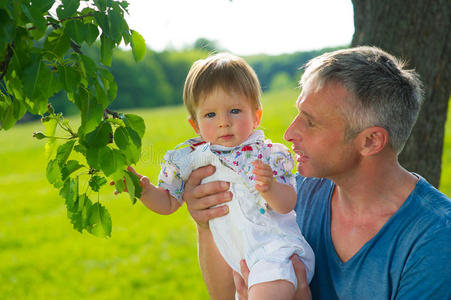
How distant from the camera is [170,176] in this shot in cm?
255

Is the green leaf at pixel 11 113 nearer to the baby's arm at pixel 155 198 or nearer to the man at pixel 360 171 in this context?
the baby's arm at pixel 155 198

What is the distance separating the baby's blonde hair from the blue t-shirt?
0.78 meters

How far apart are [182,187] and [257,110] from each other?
0.61 metres

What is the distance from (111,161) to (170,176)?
0.99 meters

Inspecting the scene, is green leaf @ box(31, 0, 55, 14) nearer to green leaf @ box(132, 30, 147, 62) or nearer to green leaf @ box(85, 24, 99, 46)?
green leaf @ box(85, 24, 99, 46)

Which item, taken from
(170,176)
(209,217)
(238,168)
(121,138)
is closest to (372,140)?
(238,168)

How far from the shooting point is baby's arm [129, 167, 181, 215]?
94.4 inches

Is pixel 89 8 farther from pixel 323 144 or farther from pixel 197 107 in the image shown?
pixel 323 144

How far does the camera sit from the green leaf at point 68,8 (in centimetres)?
141

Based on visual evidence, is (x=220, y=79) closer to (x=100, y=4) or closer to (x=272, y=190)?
(x=272, y=190)

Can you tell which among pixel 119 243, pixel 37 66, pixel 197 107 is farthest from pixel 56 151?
pixel 119 243

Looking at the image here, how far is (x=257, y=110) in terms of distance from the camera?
2.55 meters

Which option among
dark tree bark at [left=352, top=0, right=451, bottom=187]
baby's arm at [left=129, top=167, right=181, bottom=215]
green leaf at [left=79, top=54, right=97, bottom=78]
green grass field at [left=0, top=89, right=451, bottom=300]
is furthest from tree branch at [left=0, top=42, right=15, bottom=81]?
dark tree bark at [left=352, top=0, right=451, bottom=187]

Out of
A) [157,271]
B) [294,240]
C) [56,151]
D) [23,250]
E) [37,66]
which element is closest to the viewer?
[37,66]
